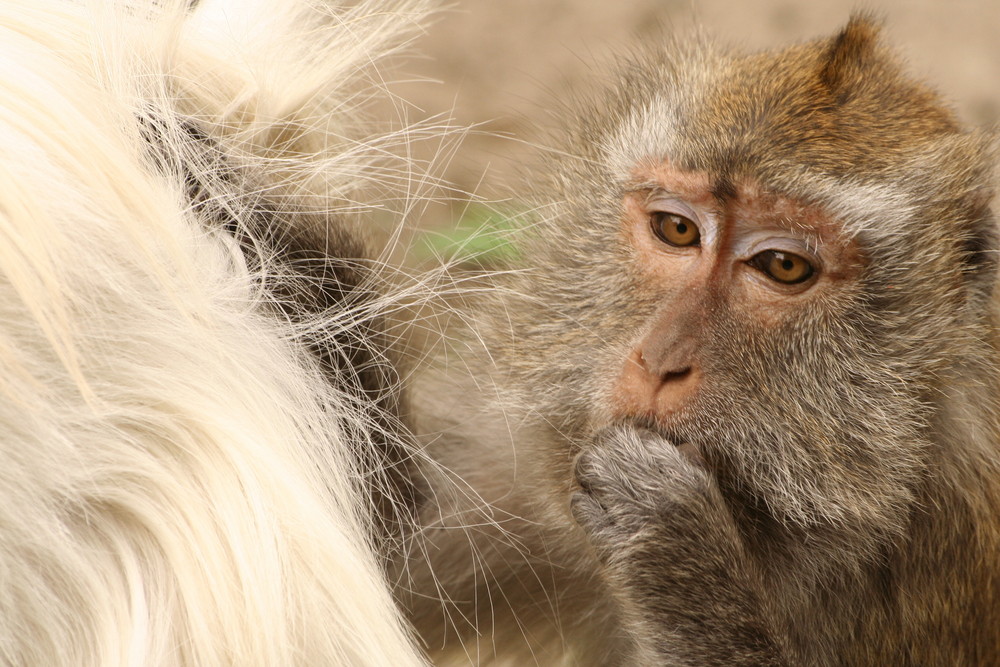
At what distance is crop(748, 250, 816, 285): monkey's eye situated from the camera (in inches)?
58.9

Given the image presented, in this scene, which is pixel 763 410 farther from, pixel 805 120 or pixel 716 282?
pixel 805 120

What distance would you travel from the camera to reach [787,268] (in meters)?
1.50

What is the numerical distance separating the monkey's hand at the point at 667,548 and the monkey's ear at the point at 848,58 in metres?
0.59

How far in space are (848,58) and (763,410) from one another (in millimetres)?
555

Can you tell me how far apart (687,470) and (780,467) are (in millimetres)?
192

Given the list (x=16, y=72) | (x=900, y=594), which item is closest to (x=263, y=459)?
(x=16, y=72)

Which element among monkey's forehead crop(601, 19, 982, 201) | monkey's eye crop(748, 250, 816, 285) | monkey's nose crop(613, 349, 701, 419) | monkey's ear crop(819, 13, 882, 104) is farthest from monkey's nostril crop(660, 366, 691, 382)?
monkey's ear crop(819, 13, 882, 104)

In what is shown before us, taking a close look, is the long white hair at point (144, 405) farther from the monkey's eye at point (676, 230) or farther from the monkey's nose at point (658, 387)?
the monkey's eye at point (676, 230)

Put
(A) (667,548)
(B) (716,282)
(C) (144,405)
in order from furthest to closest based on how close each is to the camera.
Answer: (B) (716,282) < (A) (667,548) < (C) (144,405)

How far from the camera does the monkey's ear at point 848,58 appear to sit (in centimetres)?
156

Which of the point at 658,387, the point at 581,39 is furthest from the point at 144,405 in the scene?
the point at 581,39

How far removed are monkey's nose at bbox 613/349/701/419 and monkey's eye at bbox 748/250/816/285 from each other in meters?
0.19

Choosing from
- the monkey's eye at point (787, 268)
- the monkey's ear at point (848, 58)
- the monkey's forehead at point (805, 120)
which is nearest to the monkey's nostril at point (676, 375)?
the monkey's eye at point (787, 268)

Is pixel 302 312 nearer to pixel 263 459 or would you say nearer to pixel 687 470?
pixel 263 459
